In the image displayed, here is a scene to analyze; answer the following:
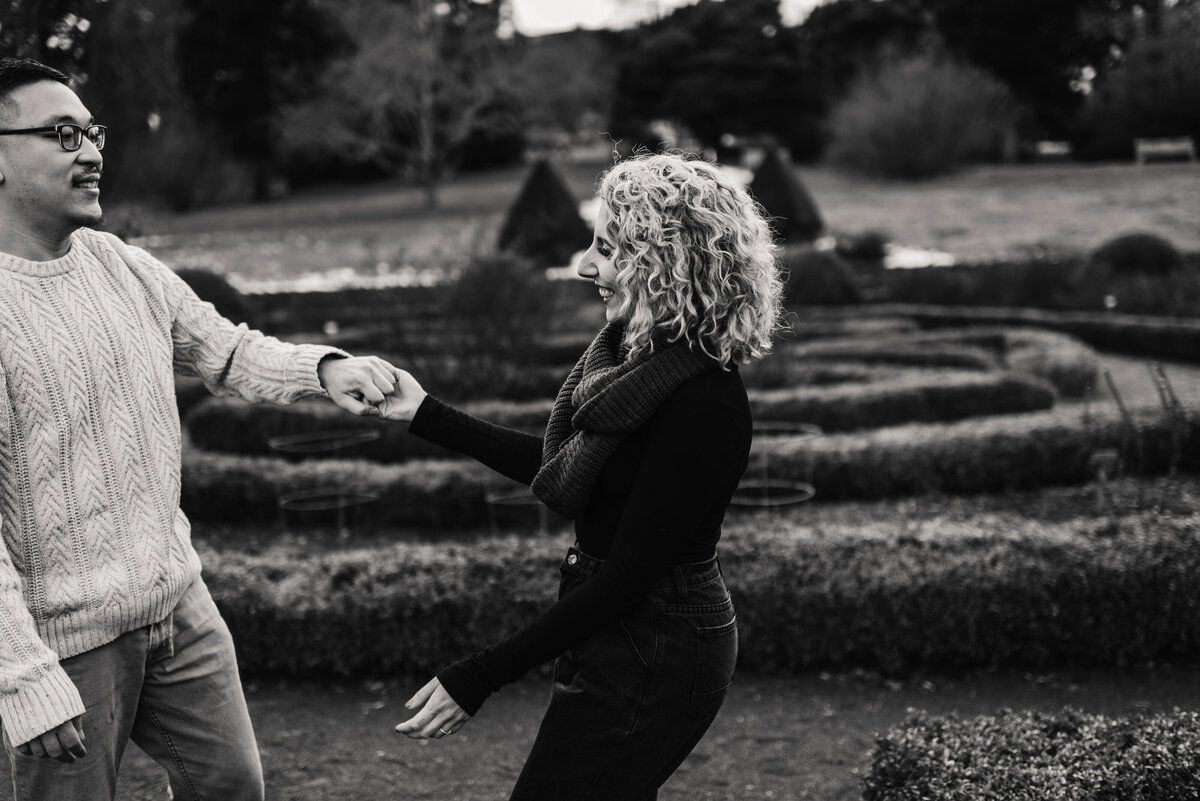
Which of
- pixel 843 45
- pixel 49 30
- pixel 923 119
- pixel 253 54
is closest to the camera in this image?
pixel 49 30

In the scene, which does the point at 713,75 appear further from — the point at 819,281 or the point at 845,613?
the point at 845,613

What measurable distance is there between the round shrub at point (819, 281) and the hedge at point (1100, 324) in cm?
66

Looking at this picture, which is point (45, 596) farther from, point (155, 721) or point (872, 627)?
point (872, 627)

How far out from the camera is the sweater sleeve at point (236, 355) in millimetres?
2537

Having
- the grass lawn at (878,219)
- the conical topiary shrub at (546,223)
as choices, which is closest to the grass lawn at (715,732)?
the grass lawn at (878,219)

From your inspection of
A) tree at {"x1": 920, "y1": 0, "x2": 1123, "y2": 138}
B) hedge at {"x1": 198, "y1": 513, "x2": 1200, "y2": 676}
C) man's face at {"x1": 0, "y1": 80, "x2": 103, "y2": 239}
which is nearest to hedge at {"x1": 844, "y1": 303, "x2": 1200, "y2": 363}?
hedge at {"x1": 198, "y1": 513, "x2": 1200, "y2": 676}

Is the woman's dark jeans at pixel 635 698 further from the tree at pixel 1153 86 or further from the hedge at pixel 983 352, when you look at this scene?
the tree at pixel 1153 86

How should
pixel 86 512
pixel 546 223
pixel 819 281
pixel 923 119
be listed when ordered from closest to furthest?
1. pixel 86 512
2. pixel 819 281
3. pixel 546 223
4. pixel 923 119

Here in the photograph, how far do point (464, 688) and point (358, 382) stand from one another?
30.3 inches

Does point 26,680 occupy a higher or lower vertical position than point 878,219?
lower

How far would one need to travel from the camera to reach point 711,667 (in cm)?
209

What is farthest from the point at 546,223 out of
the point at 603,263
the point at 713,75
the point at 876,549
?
the point at 713,75

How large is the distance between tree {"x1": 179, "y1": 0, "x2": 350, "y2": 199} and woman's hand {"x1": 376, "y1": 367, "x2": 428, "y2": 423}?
3018 centimetres

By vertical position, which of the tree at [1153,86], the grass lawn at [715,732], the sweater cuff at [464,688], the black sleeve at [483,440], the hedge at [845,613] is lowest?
the grass lawn at [715,732]
